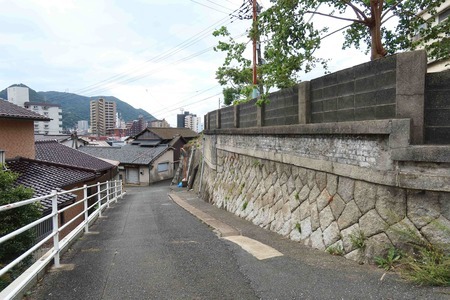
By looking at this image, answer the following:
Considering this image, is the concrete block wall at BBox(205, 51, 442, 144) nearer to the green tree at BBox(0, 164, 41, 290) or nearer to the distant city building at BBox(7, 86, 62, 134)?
the green tree at BBox(0, 164, 41, 290)

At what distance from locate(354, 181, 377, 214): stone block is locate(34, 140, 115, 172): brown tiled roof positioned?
17297mm

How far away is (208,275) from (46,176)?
1165cm

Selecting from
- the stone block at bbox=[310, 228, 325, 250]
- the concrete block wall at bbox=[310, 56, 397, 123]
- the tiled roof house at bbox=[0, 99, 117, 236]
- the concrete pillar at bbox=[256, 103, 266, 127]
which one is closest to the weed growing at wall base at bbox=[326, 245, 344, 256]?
the stone block at bbox=[310, 228, 325, 250]

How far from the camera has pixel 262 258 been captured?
4.80 meters

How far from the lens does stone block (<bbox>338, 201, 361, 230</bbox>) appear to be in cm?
479

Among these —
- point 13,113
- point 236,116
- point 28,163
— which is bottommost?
point 28,163

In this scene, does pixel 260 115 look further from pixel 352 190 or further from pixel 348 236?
pixel 348 236

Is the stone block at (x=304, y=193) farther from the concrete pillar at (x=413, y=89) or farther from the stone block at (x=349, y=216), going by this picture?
the concrete pillar at (x=413, y=89)

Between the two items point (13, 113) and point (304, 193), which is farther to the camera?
point (13, 113)

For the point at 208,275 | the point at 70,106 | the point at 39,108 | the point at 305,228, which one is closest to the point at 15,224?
the point at 208,275

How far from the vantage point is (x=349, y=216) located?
4922 mm

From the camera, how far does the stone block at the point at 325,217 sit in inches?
211

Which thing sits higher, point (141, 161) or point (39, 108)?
point (39, 108)

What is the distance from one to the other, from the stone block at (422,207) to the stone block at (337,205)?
1.18m
